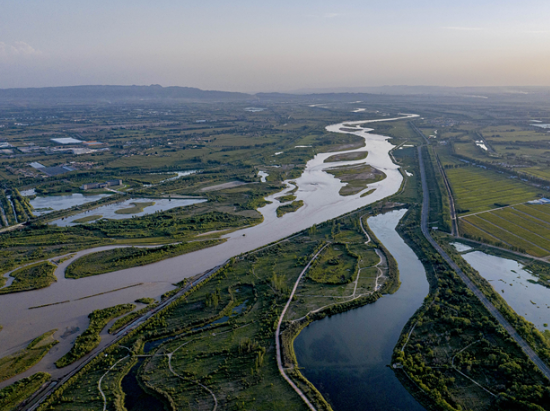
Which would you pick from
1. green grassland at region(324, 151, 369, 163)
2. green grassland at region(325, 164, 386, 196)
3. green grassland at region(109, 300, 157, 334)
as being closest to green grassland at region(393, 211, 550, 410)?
green grassland at region(109, 300, 157, 334)

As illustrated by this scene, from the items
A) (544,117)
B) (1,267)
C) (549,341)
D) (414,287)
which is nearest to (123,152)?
(1,267)

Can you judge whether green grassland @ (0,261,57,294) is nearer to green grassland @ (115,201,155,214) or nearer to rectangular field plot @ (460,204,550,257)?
green grassland @ (115,201,155,214)

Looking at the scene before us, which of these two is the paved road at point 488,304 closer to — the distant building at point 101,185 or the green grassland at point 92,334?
the green grassland at point 92,334

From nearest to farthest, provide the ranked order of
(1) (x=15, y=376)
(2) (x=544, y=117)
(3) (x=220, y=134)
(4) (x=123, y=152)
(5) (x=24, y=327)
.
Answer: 1. (1) (x=15, y=376)
2. (5) (x=24, y=327)
3. (4) (x=123, y=152)
4. (3) (x=220, y=134)
5. (2) (x=544, y=117)

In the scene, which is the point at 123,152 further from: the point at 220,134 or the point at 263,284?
the point at 263,284

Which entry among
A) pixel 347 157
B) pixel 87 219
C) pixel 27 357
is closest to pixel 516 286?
pixel 27 357

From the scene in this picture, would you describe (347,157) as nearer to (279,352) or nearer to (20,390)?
(279,352)
